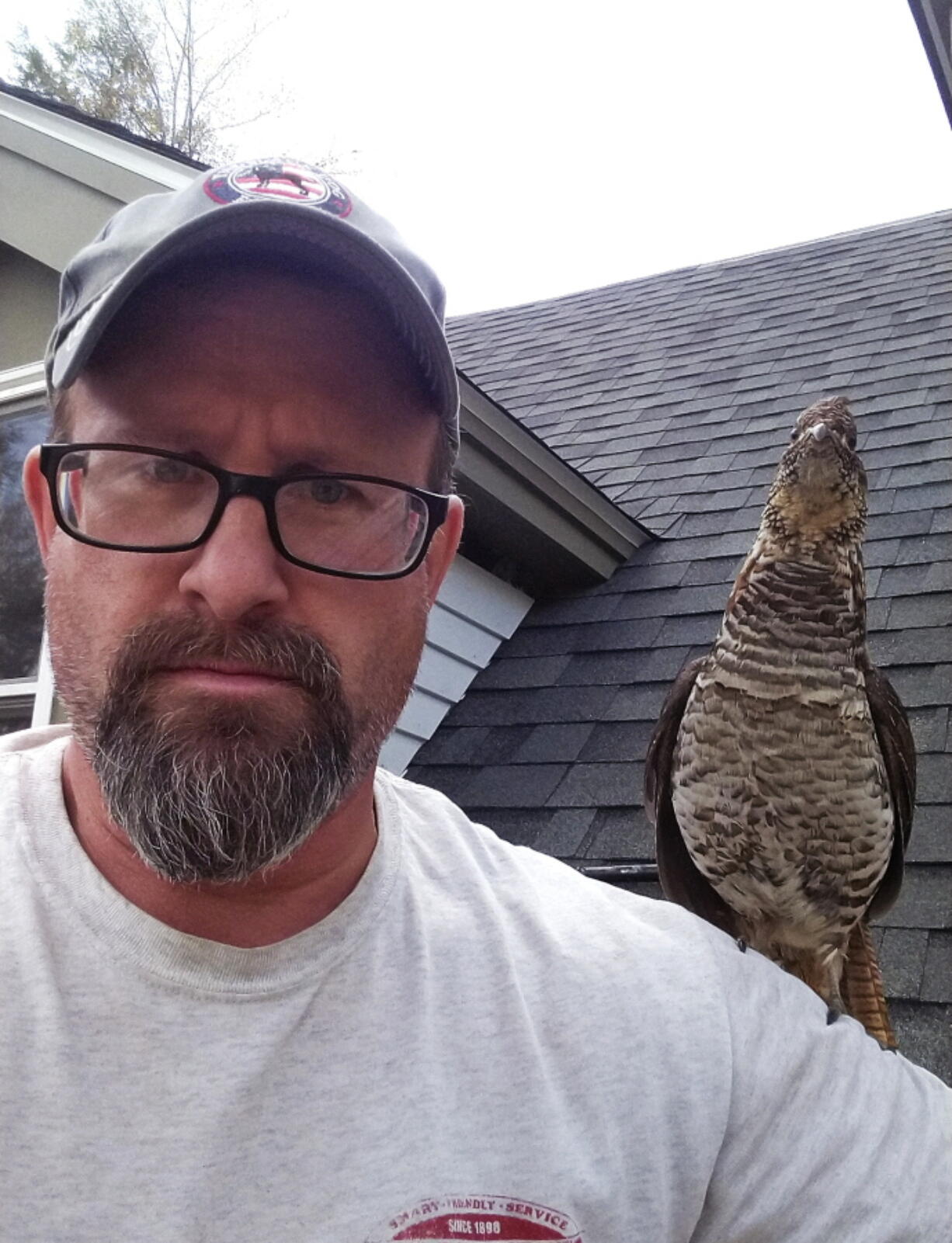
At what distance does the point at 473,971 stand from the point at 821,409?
142 centimetres

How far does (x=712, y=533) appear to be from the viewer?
4211 millimetres

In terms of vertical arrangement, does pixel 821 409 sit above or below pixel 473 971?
above

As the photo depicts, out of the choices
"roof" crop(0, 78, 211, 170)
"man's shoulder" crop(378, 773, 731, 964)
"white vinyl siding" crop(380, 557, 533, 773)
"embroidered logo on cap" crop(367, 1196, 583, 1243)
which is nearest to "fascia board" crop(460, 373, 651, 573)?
"white vinyl siding" crop(380, 557, 533, 773)

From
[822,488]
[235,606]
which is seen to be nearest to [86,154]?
[822,488]

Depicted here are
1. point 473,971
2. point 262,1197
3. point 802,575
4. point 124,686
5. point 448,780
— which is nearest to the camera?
point 262,1197

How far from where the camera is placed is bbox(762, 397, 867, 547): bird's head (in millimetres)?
2068

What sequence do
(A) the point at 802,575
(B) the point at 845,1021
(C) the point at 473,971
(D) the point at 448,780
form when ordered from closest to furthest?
1. (C) the point at 473,971
2. (B) the point at 845,1021
3. (A) the point at 802,575
4. (D) the point at 448,780

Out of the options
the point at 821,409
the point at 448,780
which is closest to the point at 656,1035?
the point at 821,409

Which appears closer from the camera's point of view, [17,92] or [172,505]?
[172,505]

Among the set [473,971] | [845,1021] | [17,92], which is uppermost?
[17,92]

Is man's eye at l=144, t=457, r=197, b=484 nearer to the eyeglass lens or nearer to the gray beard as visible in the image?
the eyeglass lens

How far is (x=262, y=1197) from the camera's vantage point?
1.00 m

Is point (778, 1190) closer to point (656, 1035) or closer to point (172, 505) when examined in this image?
point (656, 1035)

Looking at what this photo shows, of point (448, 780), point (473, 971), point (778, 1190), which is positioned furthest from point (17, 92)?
point (778, 1190)
